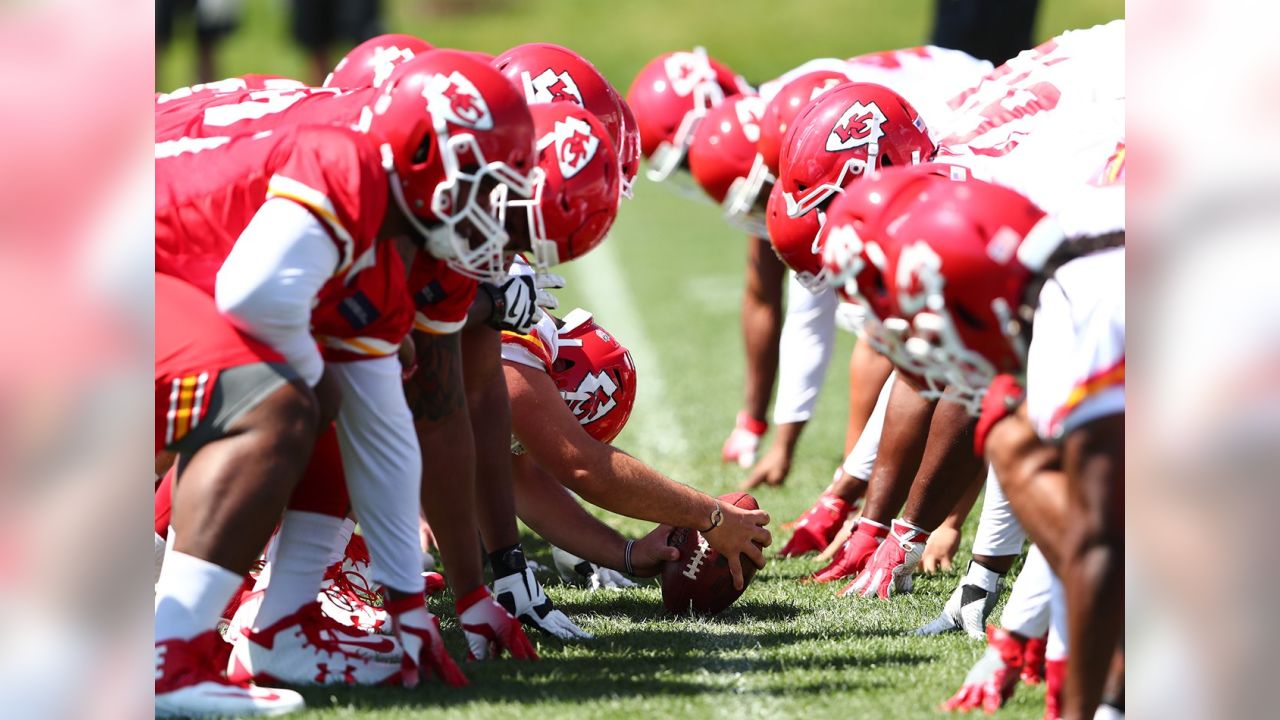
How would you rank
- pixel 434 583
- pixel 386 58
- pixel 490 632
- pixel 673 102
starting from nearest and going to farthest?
pixel 490 632, pixel 434 583, pixel 386 58, pixel 673 102

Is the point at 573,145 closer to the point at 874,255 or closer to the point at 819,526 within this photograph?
the point at 874,255

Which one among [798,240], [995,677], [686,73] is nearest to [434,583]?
[798,240]

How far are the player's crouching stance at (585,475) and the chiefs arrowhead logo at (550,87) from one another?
70 centimetres

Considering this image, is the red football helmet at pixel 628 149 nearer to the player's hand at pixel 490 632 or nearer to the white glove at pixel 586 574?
the white glove at pixel 586 574

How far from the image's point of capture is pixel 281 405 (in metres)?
3.46

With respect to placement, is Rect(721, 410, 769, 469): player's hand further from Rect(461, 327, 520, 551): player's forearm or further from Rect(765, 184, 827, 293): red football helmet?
Rect(461, 327, 520, 551): player's forearm

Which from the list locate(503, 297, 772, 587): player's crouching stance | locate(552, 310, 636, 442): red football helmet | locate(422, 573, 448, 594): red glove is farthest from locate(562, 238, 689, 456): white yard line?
locate(422, 573, 448, 594): red glove

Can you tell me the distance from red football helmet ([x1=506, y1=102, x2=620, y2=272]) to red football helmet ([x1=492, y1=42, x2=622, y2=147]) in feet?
2.38

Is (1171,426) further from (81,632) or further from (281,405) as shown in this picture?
(81,632)

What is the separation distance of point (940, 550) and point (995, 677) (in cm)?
181

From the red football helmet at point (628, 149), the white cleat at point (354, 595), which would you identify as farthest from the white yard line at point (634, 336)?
the white cleat at point (354, 595)

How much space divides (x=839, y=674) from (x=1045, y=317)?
1.14m

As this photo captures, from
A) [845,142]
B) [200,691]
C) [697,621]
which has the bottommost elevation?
[697,621]

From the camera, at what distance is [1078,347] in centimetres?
327
